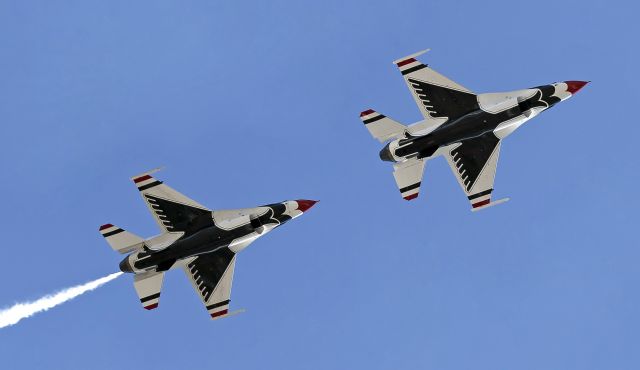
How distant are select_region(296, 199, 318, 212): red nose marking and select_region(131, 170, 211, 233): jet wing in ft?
28.4

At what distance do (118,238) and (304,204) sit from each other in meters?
17.5

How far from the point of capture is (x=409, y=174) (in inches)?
4365

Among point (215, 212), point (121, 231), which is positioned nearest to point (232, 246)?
point (215, 212)

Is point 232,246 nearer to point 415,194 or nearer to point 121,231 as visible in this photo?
point 121,231

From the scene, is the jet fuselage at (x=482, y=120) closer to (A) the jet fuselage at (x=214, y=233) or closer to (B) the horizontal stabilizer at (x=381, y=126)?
(B) the horizontal stabilizer at (x=381, y=126)

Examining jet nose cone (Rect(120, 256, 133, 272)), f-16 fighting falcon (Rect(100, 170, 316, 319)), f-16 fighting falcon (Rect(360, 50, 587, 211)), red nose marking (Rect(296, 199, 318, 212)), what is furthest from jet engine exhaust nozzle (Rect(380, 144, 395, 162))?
jet nose cone (Rect(120, 256, 133, 272))

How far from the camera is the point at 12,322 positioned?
370 ft

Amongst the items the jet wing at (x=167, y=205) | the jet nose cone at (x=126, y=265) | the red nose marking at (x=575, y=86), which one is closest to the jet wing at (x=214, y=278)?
the jet wing at (x=167, y=205)

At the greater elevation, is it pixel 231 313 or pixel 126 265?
pixel 126 265

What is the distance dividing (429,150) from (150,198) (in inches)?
1043

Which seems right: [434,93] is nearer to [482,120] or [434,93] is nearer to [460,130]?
[460,130]

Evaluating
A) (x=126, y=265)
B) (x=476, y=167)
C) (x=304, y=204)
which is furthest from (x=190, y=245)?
(x=476, y=167)

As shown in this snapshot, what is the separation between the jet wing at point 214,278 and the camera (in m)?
112

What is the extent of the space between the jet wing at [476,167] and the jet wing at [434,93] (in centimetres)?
317
